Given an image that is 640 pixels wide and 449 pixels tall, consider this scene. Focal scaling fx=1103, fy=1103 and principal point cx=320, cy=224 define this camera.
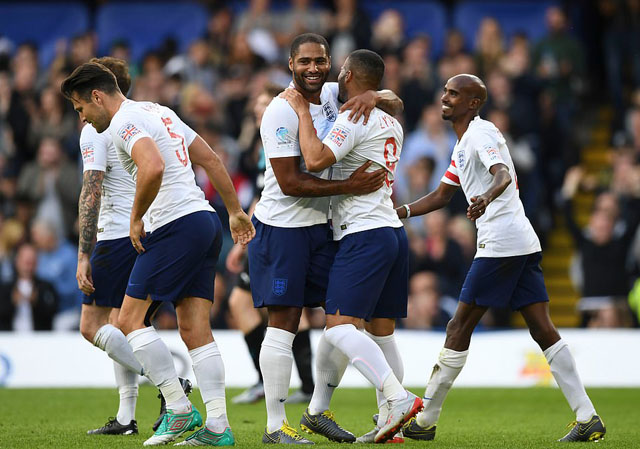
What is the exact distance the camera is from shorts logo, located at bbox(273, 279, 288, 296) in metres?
6.69

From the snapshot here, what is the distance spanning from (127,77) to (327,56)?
5.43ft

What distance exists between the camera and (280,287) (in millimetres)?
6691

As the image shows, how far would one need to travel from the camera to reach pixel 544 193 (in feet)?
52.7

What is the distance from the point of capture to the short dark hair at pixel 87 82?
21.9ft

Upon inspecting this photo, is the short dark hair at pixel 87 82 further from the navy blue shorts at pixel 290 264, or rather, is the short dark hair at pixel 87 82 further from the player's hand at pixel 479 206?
the player's hand at pixel 479 206

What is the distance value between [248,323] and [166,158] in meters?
3.58

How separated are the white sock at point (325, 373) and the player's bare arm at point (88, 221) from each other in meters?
1.61

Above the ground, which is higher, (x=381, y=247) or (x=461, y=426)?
(x=381, y=247)

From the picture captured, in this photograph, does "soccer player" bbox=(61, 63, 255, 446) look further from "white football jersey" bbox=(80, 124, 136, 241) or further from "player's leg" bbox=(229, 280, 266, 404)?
"player's leg" bbox=(229, 280, 266, 404)

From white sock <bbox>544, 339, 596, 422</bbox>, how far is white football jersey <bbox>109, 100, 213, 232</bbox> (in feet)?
8.07

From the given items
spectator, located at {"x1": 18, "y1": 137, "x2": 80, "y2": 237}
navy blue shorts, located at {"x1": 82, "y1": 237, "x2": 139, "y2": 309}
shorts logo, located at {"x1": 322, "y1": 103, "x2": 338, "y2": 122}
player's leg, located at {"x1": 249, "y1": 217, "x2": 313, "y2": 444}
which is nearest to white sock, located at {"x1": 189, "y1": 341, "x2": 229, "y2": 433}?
player's leg, located at {"x1": 249, "y1": 217, "x2": 313, "y2": 444}

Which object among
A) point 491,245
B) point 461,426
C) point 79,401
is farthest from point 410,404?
point 79,401

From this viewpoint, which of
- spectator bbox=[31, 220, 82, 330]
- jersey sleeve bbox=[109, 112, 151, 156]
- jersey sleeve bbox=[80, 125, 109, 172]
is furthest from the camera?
spectator bbox=[31, 220, 82, 330]

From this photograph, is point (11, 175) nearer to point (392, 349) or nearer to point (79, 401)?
point (79, 401)
